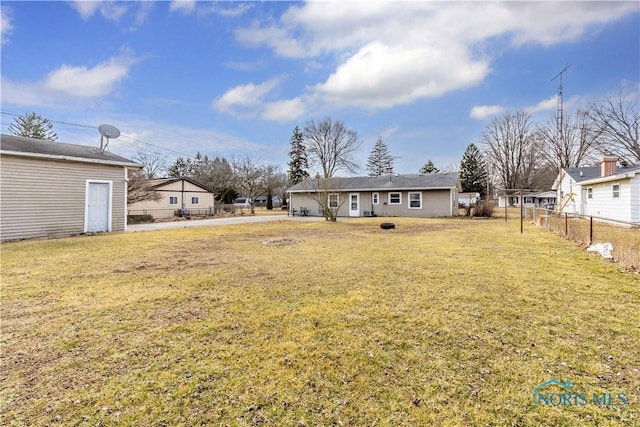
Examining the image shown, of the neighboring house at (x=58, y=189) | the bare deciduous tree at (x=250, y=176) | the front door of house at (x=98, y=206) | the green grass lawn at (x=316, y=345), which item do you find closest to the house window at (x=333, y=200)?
the neighboring house at (x=58, y=189)

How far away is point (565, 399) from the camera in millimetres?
2135

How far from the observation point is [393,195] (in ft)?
78.0

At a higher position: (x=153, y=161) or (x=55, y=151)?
(x=153, y=161)

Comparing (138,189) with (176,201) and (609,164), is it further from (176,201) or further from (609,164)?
(609,164)

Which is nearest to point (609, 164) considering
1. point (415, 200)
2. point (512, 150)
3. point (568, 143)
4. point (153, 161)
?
point (415, 200)

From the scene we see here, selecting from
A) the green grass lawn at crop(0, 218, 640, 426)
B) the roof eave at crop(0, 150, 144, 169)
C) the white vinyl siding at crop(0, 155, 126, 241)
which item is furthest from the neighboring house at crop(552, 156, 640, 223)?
the white vinyl siding at crop(0, 155, 126, 241)

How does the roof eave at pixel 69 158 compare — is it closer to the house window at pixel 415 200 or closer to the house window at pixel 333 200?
the house window at pixel 333 200

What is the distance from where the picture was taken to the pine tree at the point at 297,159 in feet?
152

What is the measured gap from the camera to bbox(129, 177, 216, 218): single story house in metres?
24.3

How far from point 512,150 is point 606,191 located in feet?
96.7

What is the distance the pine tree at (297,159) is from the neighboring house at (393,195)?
19.8 meters

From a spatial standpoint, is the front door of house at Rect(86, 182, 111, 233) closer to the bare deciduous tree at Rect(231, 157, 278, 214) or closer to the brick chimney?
the brick chimney

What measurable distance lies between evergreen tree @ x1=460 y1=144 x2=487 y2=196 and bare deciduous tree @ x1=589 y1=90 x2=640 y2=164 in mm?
18411

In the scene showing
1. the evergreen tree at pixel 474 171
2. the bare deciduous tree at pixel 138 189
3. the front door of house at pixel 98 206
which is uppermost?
the evergreen tree at pixel 474 171
